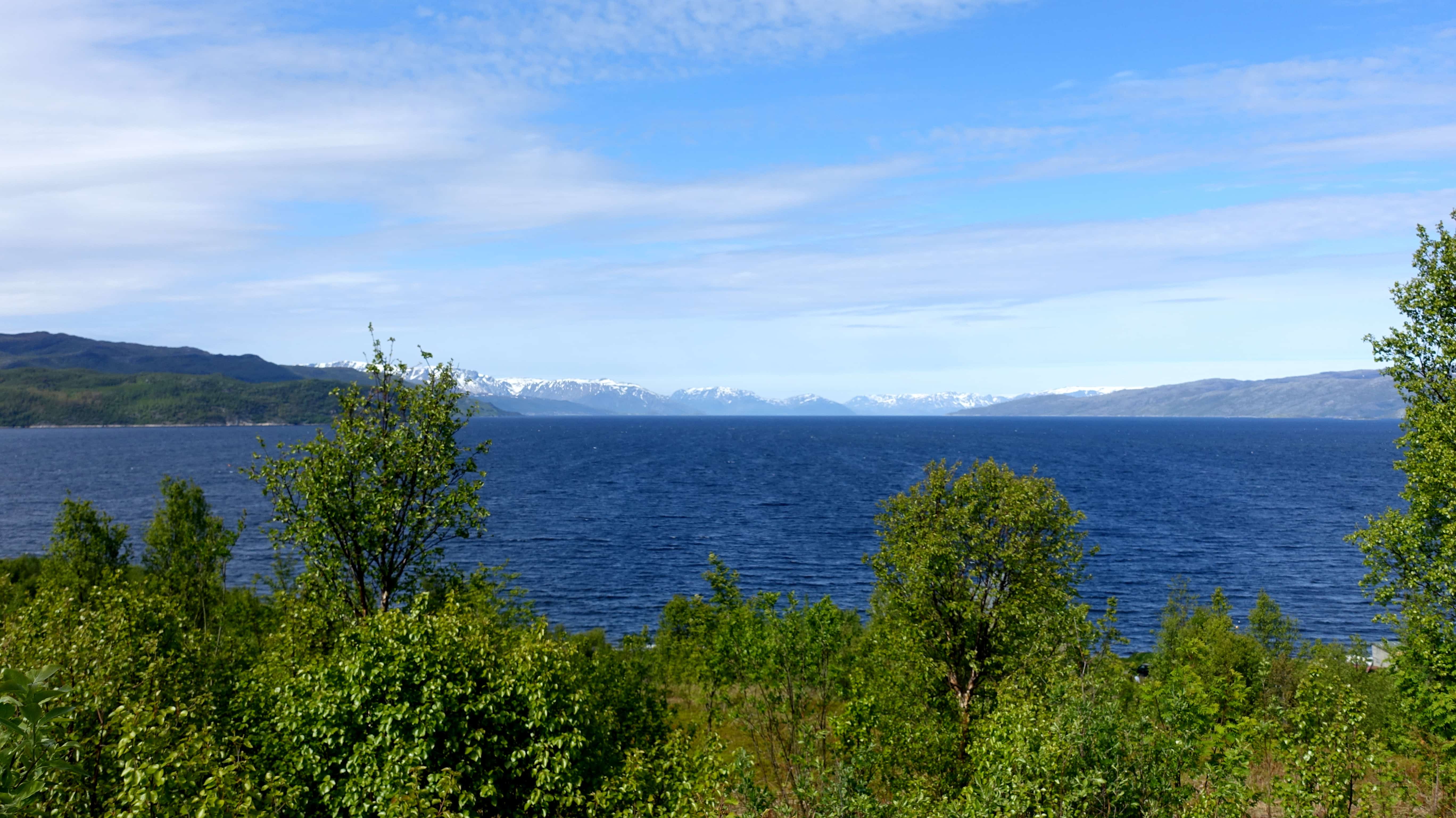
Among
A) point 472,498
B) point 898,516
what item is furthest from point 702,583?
point 472,498

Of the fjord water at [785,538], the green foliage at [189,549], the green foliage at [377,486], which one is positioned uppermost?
the green foliage at [377,486]

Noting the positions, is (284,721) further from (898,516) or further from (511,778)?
(898,516)

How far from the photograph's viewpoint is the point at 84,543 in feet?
199

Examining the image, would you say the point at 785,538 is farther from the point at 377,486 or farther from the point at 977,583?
the point at 377,486

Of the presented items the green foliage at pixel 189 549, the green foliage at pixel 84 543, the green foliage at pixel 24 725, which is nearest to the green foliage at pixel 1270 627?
the green foliage at pixel 24 725

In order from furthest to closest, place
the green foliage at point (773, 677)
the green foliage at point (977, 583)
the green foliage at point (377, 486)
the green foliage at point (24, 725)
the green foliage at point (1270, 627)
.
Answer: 1. the green foliage at point (1270, 627)
2. the green foliage at point (977, 583)
3. the green foliage at point (377, 486)
4. the green foliage at point (773, 677)
5. the green foliage at point (24, 725)

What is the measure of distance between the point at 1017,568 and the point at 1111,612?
4.22m

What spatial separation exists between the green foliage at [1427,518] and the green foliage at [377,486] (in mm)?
34198

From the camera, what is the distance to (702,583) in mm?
102000

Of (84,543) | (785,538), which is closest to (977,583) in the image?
(84,543)

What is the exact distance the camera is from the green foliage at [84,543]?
58094 mm

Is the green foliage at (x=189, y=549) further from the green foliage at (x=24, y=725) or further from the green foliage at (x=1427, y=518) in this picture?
the green foliage at (x=1427, y=518)

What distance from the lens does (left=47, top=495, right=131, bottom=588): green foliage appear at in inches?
2287

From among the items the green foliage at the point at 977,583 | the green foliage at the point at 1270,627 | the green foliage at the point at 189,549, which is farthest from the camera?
the green foliage at the point at 1270,627
